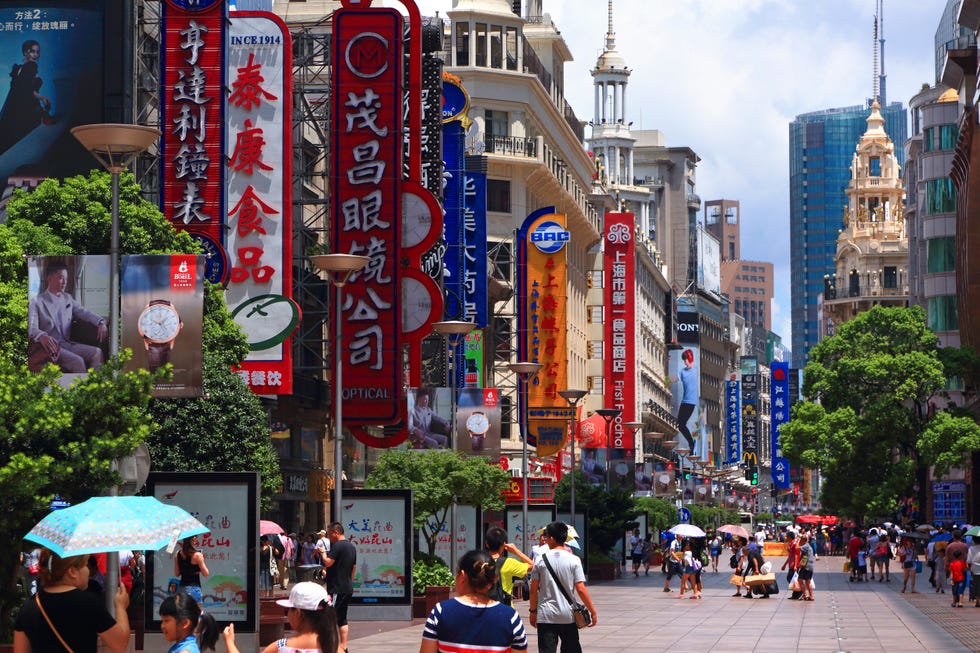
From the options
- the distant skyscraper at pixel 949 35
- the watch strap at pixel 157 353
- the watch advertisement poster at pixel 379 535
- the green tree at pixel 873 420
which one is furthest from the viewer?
the distant skyscraper at pixel 949 35

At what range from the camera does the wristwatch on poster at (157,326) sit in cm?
2648

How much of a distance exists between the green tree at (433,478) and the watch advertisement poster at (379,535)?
489 inches

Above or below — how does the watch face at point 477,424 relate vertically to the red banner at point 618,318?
below

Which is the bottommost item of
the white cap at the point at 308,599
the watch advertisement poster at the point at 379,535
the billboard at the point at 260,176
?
the watch advertisement poster at the point at 379,535

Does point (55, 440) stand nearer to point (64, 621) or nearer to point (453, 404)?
point (64, 621)

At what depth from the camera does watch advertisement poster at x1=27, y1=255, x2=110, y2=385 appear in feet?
82.6

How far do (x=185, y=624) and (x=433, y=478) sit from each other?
34.1 m

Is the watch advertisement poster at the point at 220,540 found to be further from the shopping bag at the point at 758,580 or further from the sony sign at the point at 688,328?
the sony sign at the point at 688,328

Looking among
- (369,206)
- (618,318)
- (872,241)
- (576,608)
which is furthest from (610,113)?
(576,608)

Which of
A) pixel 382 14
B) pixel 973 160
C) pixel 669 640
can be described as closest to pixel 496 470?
pixel 382 14

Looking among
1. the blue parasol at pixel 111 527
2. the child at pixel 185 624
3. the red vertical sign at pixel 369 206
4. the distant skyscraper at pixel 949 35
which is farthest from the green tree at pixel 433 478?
the distant skyscraper at pixel 949 35

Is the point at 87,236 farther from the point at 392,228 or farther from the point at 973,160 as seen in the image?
the point at 973,160

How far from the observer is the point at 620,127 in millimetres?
159625

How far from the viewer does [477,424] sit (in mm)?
46562
